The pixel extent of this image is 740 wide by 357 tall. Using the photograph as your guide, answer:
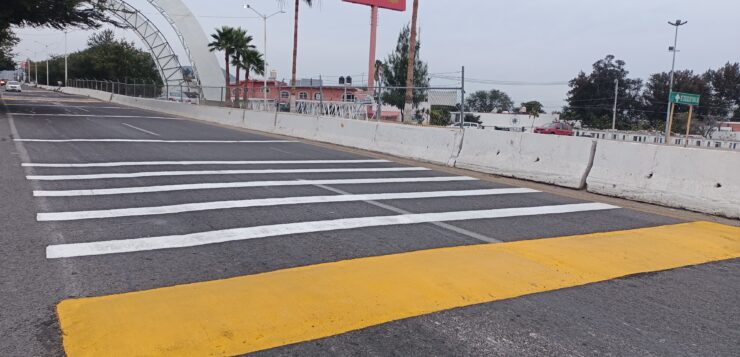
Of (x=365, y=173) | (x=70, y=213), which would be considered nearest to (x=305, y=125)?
(x=365, y=173)

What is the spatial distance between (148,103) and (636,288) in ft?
136

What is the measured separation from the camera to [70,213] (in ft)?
22.7

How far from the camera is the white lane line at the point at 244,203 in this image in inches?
269

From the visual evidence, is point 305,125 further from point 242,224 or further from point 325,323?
point 325,323

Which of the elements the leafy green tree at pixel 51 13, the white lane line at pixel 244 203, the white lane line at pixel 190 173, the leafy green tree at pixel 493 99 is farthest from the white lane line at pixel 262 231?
the leafy green tree at pixel 493 99

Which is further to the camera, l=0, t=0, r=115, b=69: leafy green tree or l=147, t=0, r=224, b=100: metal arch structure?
l=147, t=0, r=224, b=100: metal arch structure

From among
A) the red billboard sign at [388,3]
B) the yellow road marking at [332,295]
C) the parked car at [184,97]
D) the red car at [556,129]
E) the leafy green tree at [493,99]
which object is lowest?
the yellow road marking at [332,295]

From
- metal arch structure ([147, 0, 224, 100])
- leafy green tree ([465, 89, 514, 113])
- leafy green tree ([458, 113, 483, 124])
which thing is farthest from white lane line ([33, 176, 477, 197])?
leafy green tree ([465, 89, 514, 113])

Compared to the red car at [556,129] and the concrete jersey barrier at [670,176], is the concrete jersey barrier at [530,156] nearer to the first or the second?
the concrete jersey barrier at [670,176]

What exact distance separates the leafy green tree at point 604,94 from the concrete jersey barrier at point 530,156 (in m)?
65.1

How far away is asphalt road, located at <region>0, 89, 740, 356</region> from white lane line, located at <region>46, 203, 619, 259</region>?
40 millimetres

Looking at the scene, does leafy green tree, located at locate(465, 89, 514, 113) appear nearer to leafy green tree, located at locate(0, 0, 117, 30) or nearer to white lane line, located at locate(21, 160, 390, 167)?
leafy green tree, located at locate(0, 0, 117, 30)

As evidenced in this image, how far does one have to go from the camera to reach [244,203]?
7.93 meters

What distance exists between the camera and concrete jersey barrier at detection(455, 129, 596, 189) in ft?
35.9
